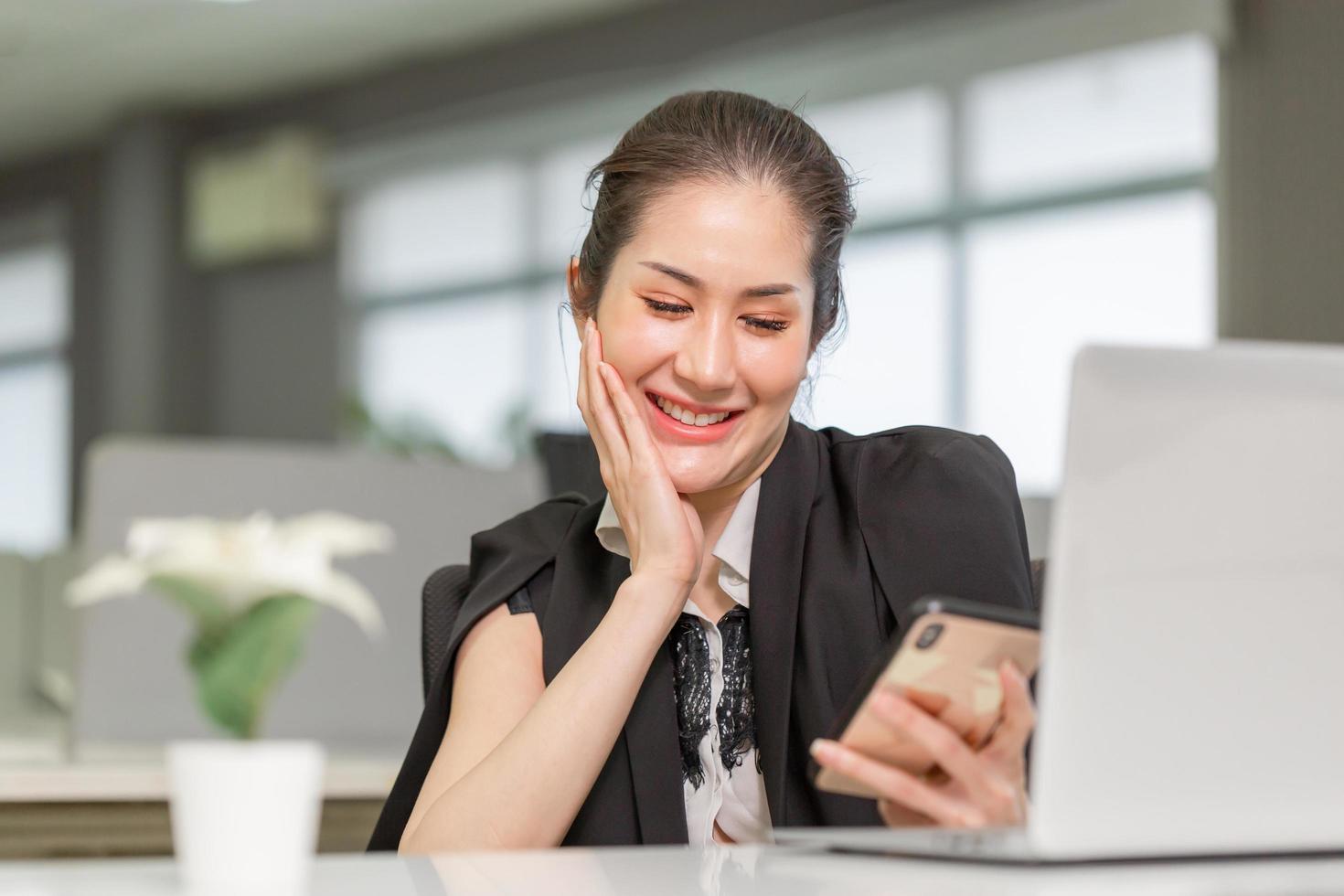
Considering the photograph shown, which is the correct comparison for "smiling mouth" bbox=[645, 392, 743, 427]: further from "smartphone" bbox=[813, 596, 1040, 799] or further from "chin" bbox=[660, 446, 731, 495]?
"smartphone" bbox=[813, 596, 1040, 799]

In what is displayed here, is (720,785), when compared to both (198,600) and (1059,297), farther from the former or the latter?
(1059,297)

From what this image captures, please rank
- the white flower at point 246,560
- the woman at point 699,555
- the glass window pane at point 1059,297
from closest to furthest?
the white flower at point 246,560, the woman at point 699,555, the glass window pane at point 1059,297

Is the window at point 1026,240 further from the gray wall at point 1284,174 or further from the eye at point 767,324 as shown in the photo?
the eye at point 767,324

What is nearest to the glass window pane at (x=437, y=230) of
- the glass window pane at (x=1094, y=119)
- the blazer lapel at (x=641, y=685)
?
the glass window pane at (x=1094, y=119)

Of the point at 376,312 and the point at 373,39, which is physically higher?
the point at 373,39

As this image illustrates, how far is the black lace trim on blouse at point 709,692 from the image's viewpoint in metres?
1.27

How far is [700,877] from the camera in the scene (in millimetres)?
708

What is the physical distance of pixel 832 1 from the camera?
541cm

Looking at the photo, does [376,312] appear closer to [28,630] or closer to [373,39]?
[373,39]

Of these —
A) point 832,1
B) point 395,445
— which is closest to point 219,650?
point 832,1

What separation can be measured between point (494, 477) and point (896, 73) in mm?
3211

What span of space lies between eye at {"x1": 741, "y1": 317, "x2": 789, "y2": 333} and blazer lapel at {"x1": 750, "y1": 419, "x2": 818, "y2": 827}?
0.13 metres

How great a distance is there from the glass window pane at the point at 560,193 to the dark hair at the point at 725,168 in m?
4.68

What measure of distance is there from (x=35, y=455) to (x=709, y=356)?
723cm
